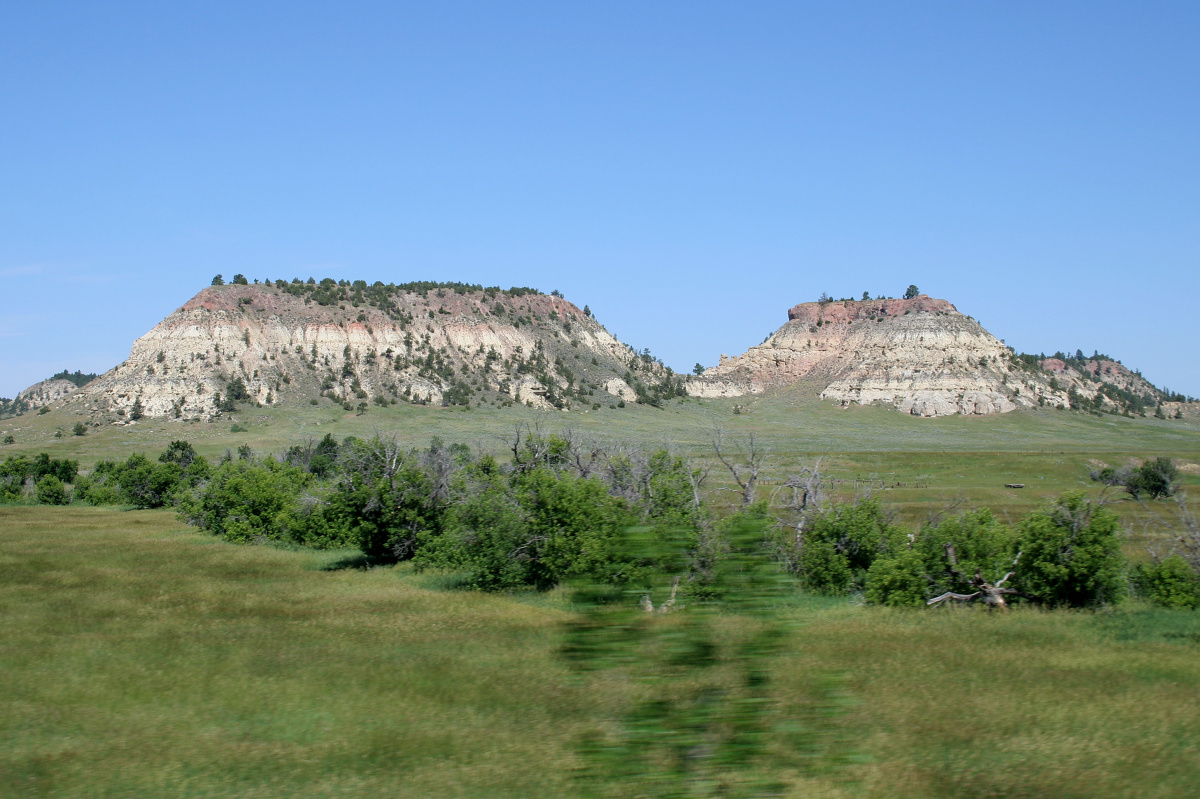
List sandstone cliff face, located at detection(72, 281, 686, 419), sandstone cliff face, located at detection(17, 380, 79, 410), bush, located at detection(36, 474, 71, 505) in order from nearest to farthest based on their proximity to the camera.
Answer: bush, located at detection(36, 474, 71, 505), sandstone cliff face, located at detection(72, 281, 686, 419), sandstone cliff face, located at detection(17, 380, 79, 410)

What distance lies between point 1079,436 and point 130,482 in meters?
112

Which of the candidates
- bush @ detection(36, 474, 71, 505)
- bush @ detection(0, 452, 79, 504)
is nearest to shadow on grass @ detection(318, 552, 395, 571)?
bush @ detection(36, 474, 71, 505)

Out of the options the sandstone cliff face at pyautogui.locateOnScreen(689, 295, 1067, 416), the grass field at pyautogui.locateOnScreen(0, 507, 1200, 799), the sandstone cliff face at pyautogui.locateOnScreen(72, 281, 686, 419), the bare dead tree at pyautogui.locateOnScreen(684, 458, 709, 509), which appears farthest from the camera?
the sandstone cliff face at pyautogui.locateOnScreen(689, 295, 1067, 416)

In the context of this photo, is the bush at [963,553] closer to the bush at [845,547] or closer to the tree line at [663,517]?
the tree line at [663,517]

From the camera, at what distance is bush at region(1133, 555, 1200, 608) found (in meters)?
25.5

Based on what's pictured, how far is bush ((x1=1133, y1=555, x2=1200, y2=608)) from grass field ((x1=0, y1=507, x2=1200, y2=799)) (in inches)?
40.7

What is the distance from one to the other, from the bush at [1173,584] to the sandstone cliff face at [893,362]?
366 feet

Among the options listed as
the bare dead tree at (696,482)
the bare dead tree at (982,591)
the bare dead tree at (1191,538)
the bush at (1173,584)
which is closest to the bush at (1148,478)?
the bush at (1173,584)

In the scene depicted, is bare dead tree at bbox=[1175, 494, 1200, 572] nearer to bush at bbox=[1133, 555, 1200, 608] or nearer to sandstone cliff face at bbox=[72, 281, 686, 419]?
bush at bbox=[1133, 555, 1200, 608]

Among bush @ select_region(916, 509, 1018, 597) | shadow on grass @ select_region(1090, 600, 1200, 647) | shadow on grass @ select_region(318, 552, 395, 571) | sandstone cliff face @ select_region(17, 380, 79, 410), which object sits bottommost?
shadow on grass @ select_region(318, 552, 395, 571)

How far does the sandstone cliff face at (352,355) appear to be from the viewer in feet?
353

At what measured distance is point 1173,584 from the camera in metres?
26.0

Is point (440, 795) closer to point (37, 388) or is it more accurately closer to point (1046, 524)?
point (1046, 524)

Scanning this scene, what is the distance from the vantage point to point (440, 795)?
43.1 feet
